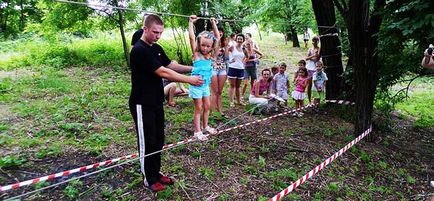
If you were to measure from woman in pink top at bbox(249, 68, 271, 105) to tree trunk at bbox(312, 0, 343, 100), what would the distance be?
1.39m

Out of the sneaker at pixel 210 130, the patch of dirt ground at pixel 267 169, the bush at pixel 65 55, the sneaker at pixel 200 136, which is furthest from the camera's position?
the bush at pixel 65 55

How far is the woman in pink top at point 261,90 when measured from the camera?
713 cm

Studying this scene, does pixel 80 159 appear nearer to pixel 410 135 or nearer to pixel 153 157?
pixel 153 157

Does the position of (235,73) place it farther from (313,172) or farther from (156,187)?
(156,187)

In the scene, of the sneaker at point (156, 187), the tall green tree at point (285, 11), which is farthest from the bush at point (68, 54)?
the sneaker at point (156, 187)

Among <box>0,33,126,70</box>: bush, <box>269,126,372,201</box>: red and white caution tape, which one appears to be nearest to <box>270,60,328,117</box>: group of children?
<box>269,126,372,201</box>: red and white caution tape

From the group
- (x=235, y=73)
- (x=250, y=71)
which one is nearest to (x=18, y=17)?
(x=250, y=71)

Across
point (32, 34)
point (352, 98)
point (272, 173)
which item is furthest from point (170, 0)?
point (32, 34)

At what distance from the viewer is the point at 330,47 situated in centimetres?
769

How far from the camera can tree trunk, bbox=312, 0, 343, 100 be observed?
7566 millimetres

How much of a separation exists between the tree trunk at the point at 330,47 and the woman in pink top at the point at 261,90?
4.57ft

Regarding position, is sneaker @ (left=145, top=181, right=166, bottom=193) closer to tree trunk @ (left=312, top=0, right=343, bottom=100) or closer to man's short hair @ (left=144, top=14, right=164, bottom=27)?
man's short hair @ (left=144, top=14, right=164, bottom=27)

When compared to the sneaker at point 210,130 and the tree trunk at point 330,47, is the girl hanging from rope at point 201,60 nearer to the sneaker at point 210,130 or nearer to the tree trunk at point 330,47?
the sneaker at point 210,130

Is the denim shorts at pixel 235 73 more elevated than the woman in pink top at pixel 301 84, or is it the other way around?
the denim shorts at pixel 235 73
